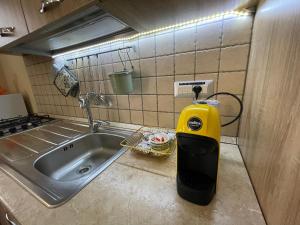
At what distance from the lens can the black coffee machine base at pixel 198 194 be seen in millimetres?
370

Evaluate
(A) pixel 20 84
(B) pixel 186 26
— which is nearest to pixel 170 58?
(B) pixel 186 26

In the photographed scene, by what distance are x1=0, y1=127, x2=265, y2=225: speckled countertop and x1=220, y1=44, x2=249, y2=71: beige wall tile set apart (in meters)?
0.42

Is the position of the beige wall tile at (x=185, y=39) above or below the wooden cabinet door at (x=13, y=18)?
below

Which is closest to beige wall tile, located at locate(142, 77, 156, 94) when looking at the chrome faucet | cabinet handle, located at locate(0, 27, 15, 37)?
the chrome faucet

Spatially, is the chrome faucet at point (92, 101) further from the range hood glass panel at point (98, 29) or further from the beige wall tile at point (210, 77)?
the beige wall tile at point (210, 77)

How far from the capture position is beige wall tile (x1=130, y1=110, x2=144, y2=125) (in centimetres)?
94

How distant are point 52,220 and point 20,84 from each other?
1914 millimetres

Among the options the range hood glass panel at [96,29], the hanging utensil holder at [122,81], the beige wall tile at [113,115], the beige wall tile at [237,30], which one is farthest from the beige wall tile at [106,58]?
the beige wall tile at [237,30]

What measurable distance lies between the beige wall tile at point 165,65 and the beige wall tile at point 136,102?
212 millimetres

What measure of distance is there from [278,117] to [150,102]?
639 mm

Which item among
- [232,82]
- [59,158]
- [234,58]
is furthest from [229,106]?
[59,158]

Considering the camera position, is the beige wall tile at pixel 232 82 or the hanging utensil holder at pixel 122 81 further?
the hanging utensil holder at pixel 122 81

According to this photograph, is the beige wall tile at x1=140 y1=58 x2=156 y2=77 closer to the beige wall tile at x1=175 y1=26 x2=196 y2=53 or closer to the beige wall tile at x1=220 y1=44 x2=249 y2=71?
the beige wall tile at x1=175 y1=26 x2=196 y2=53

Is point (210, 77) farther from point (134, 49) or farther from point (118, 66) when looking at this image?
point (118, 66)
